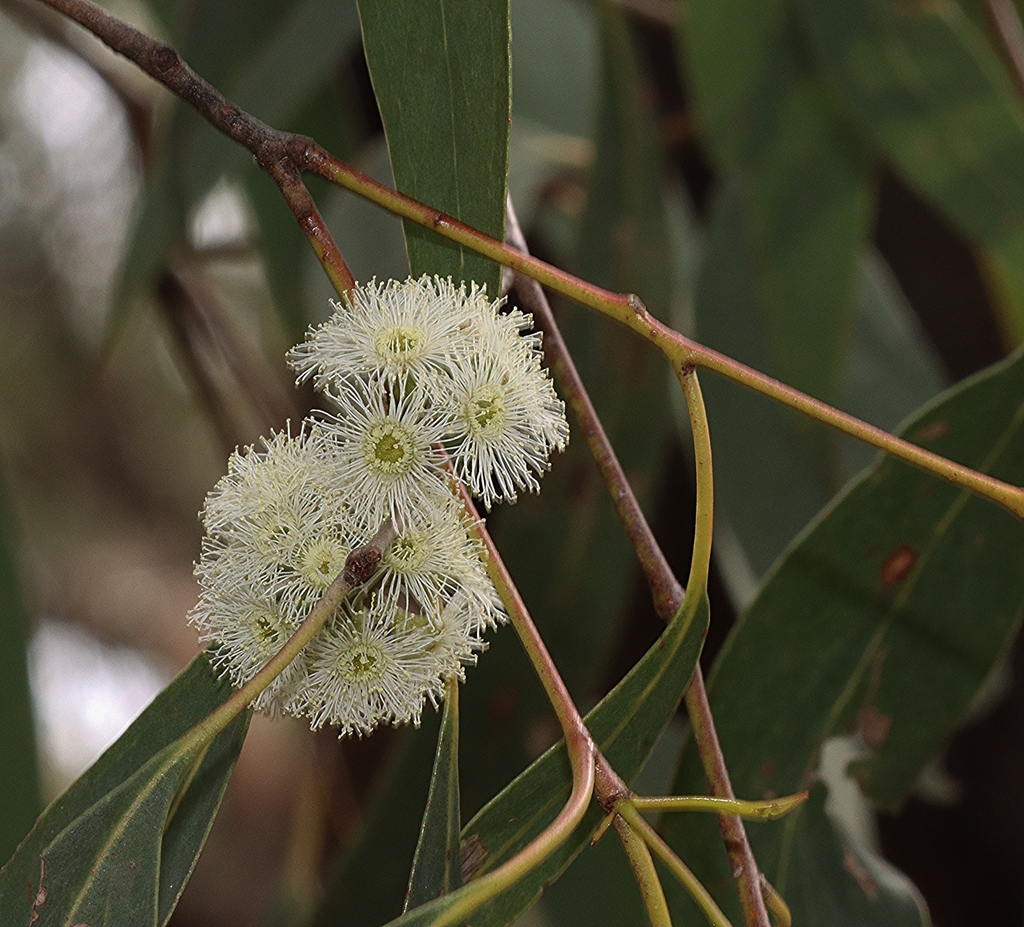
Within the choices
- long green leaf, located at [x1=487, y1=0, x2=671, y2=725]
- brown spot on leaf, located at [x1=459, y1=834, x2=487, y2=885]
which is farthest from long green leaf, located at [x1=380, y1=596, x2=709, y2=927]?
long green leaf, located at [x1=487, y1=0, x2=671, y2=725]

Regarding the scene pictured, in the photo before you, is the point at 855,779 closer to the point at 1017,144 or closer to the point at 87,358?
the point at 1017,144

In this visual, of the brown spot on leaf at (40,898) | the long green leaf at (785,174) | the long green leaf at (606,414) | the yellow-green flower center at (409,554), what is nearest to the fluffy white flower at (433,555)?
the yellow-green flower center at (409,554)

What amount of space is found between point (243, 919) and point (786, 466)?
2.68m

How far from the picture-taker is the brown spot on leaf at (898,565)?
3.16 ft

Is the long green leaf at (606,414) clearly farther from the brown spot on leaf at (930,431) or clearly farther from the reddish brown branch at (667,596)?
the reddish brown branch at (667,596)

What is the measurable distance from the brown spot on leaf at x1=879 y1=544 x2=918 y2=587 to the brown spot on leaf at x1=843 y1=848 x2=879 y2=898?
0.76 feet

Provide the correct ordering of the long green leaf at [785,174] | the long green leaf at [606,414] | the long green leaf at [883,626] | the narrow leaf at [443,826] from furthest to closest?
1. the long green leaf at [785,174]
2. the long green leaf at [606,414]
3. the long green leaf at [883,626]
4. the narrow leaf at [443,826]

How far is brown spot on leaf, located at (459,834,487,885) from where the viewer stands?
0.66 m

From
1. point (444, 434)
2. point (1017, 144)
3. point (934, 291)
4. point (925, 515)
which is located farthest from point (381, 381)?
point (934, 291)

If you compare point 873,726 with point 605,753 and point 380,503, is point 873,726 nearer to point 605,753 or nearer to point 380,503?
point 605,753

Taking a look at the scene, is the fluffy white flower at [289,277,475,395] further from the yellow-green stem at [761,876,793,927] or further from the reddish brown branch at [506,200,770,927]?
the yellow-green stem at [761,876,793,927]

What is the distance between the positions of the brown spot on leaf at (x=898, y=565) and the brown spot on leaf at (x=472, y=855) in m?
0.47

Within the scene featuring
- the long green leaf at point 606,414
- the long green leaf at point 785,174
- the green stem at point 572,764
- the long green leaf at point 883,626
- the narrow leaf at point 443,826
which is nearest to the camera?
→ the green stem at point 572,764

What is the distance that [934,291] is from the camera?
206cm
